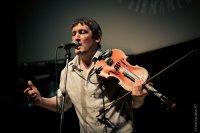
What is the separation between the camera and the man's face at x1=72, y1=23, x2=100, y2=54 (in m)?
3.00

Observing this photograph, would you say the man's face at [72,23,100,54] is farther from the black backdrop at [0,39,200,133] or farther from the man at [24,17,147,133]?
the black backdrop at [0,39,200,133]

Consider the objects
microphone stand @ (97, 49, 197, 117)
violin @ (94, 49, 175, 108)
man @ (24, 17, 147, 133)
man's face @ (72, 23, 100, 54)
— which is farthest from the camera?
man's face @ (72, 23, 100, 54)

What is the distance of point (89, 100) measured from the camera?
9.77 ft

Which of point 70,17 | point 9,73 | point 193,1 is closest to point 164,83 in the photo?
point 193,1

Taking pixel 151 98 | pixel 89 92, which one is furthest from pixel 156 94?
pixel 151 98

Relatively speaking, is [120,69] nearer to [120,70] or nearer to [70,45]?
[120,70]

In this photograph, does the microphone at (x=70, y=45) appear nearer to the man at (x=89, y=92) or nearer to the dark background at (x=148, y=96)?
the man at (x=89, y=92)

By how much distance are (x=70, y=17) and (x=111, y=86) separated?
5.49 ft

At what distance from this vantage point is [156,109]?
10.7 ft

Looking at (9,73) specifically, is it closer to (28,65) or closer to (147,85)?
(28,65)

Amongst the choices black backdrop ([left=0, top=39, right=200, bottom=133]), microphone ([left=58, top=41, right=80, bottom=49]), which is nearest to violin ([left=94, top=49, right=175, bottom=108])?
black backdrop ([left=0, top=39, right=200, bottom=133])

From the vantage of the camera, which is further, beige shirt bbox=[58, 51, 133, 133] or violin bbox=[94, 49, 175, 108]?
beige shirt bbox=[58, 51, 133, 133]

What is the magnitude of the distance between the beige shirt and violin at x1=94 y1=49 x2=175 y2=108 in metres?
0.15

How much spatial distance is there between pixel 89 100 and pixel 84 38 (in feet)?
2.08
